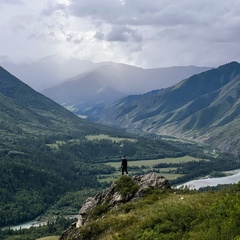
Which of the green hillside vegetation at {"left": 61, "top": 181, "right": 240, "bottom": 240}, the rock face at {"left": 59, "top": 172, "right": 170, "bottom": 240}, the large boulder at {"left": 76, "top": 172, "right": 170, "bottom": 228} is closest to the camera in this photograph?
the green hillside vegetation at {"left": 61, "top": 181, "right": 240, "bottom": 240}

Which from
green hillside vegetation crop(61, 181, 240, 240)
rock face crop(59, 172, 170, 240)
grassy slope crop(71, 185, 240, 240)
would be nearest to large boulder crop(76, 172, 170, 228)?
rock face crop(59, 172, 170, 240)

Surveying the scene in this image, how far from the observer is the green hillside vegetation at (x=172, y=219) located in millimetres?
43281

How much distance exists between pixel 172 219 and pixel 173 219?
0.21 metres

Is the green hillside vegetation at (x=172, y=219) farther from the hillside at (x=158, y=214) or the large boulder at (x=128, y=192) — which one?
the large boulder at (x=128, y=192)

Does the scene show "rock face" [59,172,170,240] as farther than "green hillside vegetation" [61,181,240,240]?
Yes

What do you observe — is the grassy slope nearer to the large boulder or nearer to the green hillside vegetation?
the green hillside vegetation

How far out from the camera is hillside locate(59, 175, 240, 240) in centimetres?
4475

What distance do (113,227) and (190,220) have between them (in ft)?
36.3

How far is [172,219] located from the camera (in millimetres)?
51719

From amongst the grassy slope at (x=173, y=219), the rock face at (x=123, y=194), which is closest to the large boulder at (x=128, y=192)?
the rock face at (x=123, y=194)

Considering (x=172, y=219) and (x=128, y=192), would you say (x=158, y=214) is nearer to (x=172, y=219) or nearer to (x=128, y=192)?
(x=172, y=219)

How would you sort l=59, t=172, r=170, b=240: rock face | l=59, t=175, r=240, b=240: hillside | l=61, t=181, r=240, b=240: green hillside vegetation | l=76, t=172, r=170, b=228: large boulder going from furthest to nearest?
1. l=76, t=172, r=170, b=228: large boulder
2. l=59, t=172, r=170, b=240: rock face
3. l=59, t=175, r=240, b=240: hillside
4. l=61, t=181, r=240, b=240: green hillside vegetation

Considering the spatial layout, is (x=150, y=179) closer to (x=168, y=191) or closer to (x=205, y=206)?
(x=168, y=191)

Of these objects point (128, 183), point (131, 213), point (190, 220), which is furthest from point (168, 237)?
point (128, 183)
